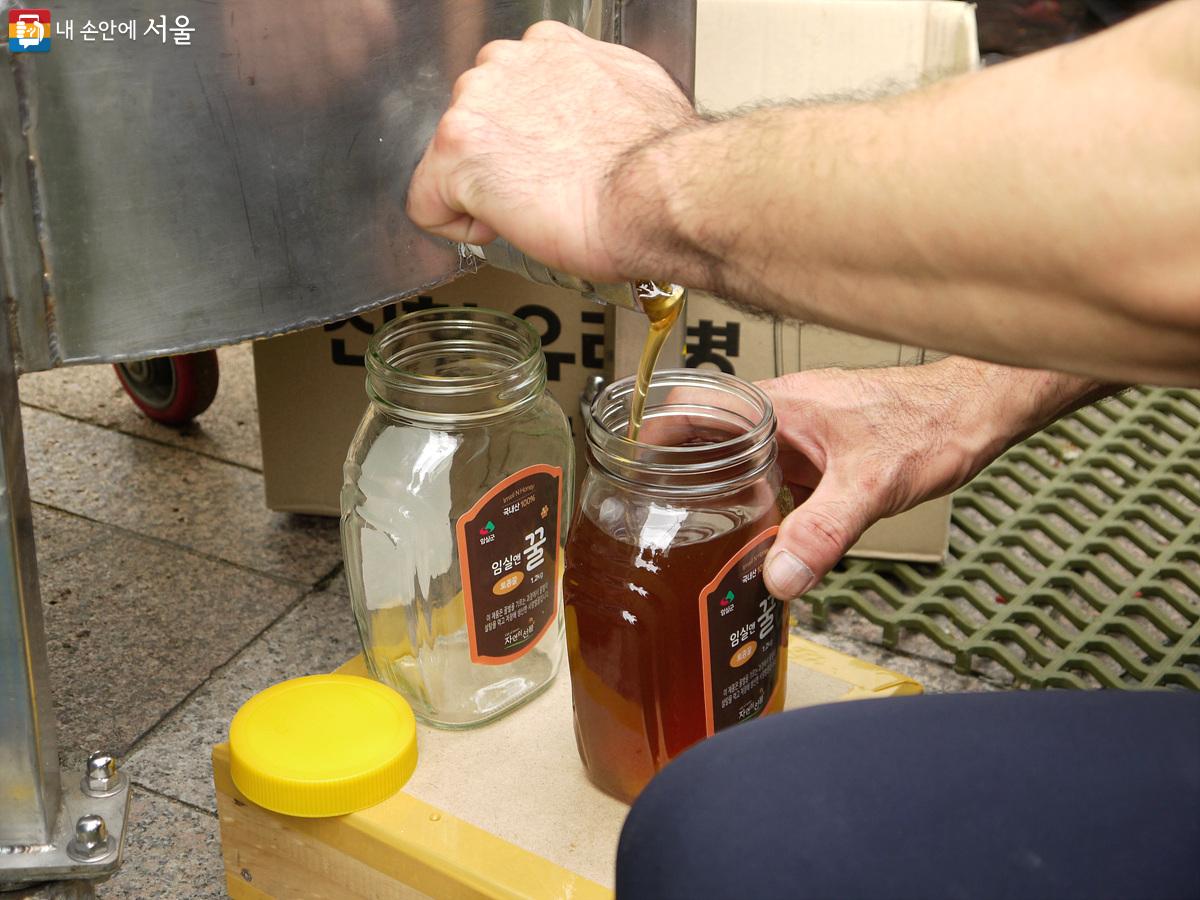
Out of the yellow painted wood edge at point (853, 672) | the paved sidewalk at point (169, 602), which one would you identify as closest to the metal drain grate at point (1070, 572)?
the paved sidewalk at point (169, 602)

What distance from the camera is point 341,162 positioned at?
31.6 inches

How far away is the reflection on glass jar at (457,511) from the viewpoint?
101 cm

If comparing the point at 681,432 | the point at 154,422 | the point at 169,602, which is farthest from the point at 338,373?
the point at 681,432

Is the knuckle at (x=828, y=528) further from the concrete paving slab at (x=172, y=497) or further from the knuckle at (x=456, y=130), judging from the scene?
the concrete paving slab at (x=172, y=497)

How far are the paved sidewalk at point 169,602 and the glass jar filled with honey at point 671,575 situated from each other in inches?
18.7

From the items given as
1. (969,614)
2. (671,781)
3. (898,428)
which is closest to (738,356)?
(969,614)

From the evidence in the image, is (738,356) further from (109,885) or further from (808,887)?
(808,887)

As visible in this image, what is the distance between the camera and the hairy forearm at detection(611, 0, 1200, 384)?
555 mm

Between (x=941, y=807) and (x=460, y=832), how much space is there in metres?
0.42

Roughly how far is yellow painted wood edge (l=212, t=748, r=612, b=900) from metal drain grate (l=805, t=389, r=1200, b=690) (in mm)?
729

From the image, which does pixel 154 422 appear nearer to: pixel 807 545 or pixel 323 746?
pixel 323 746

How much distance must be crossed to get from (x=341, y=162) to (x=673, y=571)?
1.13ft

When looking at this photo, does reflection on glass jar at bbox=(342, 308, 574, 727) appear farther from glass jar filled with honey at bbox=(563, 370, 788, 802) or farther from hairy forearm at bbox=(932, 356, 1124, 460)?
hairy forearm at bbox=(932, 356, 1124, 460)

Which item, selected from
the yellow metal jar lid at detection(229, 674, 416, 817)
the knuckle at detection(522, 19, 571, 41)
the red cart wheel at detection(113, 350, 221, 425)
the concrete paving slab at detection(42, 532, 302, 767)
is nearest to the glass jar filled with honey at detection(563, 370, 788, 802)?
the yellow metal jar lid at detection(229, 674, 416, 817)
